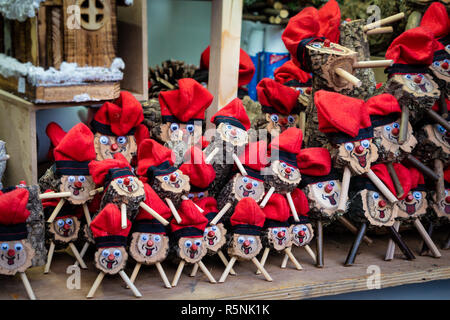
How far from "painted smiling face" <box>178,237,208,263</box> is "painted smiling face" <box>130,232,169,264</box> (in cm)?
6

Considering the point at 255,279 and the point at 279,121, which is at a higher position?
the point at 279,121

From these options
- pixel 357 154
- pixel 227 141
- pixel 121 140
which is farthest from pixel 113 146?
pixel 357 154

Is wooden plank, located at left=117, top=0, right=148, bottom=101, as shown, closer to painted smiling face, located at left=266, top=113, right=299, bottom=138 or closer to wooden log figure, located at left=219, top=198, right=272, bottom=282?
painted smiling face, located at left=266, top=113, right=299, bottom=138

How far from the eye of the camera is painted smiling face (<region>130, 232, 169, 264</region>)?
180cm

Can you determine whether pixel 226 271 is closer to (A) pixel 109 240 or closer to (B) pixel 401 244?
(A) pixel 109 240

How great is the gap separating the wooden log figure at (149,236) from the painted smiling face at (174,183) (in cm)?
5

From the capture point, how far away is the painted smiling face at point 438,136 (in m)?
2.22

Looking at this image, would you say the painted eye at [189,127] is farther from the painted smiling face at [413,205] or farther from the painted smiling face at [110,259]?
the painted smiling face at [413,205]

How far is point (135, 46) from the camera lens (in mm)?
2195

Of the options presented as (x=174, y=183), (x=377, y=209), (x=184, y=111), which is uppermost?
(x=184, y=111)

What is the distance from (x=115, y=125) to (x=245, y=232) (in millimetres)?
626

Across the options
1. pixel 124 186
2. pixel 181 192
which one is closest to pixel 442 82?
pixel 181 192

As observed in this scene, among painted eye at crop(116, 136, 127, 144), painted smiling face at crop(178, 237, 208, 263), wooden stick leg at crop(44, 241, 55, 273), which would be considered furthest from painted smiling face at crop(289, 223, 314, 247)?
wooden stick leg at crop(44, 241, 55, 273)

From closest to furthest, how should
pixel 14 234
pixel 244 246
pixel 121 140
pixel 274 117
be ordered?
1. pixel 14 234
2. pixel 244 246
3. pixel 121 140
4. pixel 274 117
